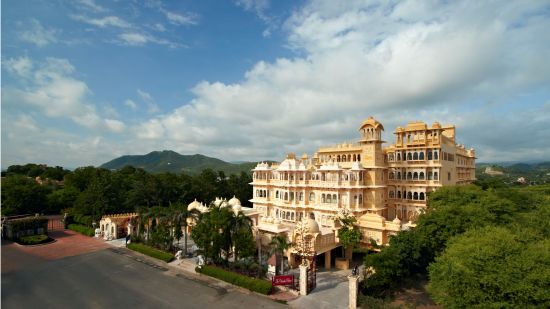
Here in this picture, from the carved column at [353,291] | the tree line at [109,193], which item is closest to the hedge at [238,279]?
the carved column at [353,291]

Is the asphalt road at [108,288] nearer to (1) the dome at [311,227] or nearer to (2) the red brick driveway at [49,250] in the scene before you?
(2) the red brick driveway at [49,250]

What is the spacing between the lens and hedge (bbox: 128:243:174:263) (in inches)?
1374

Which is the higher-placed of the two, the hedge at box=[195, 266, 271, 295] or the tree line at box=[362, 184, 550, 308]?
the tree line at box=[362, 184, 550, 308]

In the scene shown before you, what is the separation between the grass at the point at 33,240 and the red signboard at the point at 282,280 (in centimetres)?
3447

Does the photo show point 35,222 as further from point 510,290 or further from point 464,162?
point 464,162

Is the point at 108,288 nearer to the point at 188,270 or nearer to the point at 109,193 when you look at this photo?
the point at 188,270

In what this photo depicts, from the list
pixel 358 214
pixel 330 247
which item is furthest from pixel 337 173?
pixel 330 247

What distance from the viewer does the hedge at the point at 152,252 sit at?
115 feet

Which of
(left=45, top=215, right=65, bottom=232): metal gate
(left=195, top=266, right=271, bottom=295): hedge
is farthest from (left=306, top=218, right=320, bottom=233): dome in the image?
(left=45, top=215, right=65, bottom=232): metal gate

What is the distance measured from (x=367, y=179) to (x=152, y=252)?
27.8 m

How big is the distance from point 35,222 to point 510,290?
177ft

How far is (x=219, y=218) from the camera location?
29.6m

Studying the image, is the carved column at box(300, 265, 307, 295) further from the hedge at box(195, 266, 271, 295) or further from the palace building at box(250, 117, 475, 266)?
the palace building at box(250, 117, 475, 266)

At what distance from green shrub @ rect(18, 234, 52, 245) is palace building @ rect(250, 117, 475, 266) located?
28422mm
